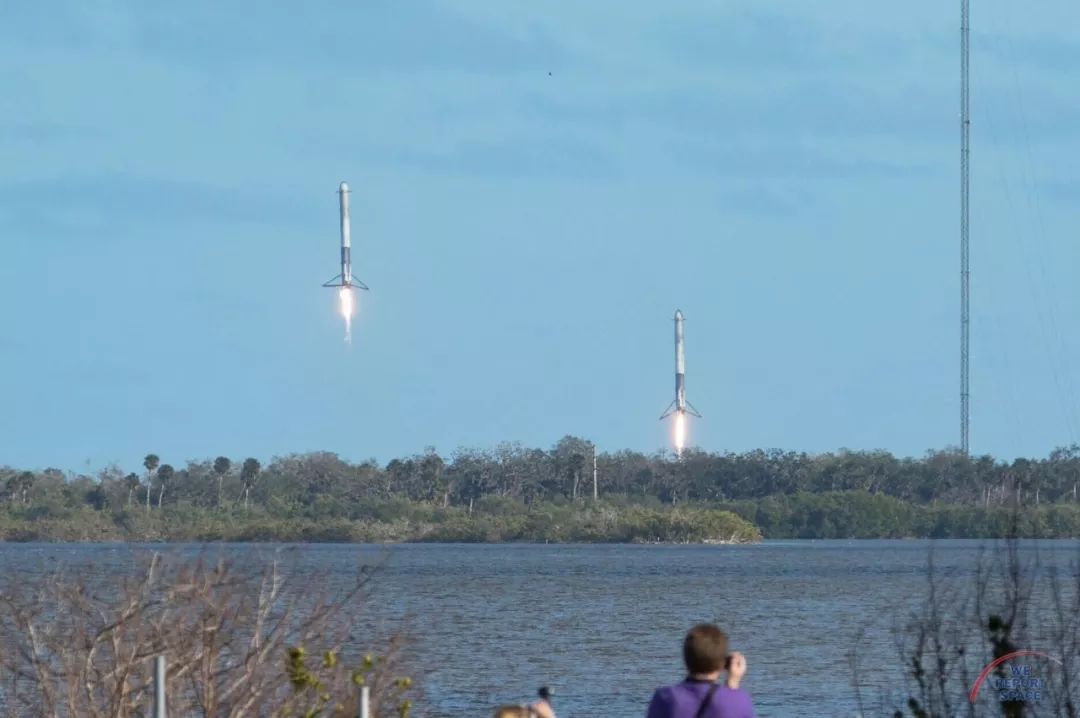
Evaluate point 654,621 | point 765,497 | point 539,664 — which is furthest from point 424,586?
point 765,497

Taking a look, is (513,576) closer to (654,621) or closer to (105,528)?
(654,621)

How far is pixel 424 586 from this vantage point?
228 feet

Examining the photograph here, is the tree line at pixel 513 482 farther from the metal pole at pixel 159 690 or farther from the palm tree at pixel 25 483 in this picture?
the metal pole at pixel 159 690

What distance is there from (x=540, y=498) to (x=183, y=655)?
491 feet

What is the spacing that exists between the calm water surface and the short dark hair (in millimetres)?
5051

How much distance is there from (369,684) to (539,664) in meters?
23.8

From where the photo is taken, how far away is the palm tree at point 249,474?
508 feet

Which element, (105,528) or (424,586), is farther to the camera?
(105,528)

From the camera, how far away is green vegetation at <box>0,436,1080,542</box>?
5694 inches

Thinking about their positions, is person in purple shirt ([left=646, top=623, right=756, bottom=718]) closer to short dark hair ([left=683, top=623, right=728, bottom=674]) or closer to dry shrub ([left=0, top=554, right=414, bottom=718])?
short dark hair ([left=683, top=623, right=728, bottom=674])

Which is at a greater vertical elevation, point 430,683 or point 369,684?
point 369,684


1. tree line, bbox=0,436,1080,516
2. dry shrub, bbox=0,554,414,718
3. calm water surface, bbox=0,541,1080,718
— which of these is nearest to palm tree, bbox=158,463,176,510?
tree line, bbox=0,436,1080,516
